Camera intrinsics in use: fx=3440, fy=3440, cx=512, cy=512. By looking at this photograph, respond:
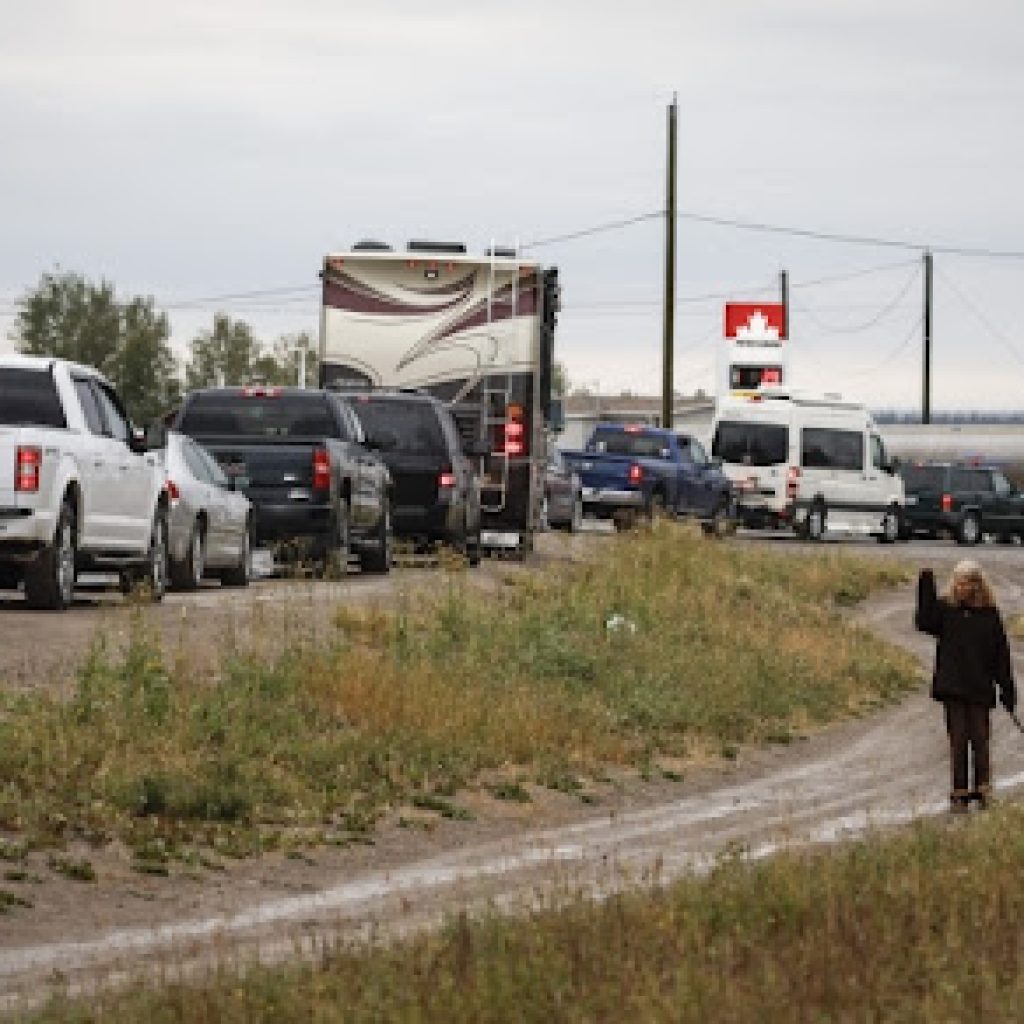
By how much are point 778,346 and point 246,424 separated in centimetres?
4615

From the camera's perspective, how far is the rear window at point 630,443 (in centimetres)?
5472

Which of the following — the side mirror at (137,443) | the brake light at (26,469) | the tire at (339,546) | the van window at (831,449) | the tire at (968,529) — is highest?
the side mirror at (137,443)

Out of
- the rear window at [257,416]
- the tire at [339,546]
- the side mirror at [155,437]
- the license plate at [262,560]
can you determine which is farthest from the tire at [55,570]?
the rear window at [257,416]

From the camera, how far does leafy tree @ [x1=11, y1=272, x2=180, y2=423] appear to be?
324 ft

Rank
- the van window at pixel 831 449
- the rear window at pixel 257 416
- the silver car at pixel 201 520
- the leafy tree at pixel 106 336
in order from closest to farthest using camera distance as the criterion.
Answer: the silver car at pixel 201 520 < the rear window at pixel 257 416 < the van window at pixel 831 449 < the leafy tree at pixel 106 336

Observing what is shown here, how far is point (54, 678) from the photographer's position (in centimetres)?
1998

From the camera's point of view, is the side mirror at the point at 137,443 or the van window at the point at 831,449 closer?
the side mirror at the point at 137,443

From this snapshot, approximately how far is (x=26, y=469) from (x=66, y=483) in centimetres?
71

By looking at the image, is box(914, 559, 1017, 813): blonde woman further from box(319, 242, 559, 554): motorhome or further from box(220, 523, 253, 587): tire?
box(319, 242, 559, 554): motorhome

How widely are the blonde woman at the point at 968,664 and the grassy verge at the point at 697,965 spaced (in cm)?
539

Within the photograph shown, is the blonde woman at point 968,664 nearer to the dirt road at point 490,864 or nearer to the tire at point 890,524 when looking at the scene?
the dirt road at point 490,864

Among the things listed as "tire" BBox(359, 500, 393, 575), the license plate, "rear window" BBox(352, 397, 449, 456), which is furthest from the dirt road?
"rear window" BBox(352, 397, 449, 456)

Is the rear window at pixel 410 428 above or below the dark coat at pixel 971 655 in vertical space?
above

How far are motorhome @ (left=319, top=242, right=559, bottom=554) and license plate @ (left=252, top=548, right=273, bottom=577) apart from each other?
19.9 ft
